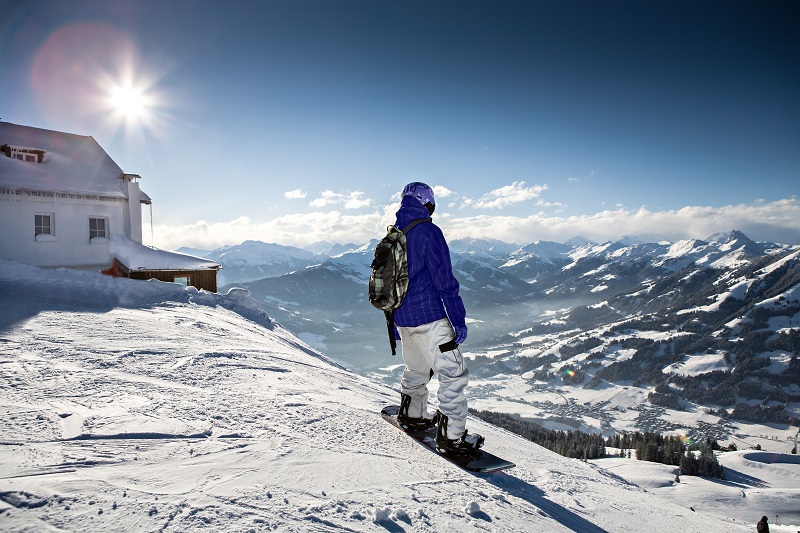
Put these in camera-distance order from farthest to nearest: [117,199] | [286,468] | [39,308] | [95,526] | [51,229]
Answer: [117,199], [51,229], [39,308], [286,468], [95,526]

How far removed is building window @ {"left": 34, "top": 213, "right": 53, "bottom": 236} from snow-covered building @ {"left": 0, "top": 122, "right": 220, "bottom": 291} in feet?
0.14

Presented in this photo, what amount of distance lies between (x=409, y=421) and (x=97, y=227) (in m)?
27.1

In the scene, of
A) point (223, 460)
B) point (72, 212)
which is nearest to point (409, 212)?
point (223, 460)

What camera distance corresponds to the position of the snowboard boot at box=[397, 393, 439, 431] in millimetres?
5125

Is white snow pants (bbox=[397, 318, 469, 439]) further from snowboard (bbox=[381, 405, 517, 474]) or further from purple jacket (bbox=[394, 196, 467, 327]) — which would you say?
snowboard (bbox=[381, 405, 517, 474])

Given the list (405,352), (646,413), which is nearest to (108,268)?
(405,352)

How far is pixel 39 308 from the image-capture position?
8.34m

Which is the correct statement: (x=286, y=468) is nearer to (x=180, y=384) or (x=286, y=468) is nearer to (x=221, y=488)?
(x=221, y=488)

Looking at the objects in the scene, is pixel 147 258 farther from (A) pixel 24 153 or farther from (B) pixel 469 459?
(B) pixel 469 459

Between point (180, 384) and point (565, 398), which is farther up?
point (180, 384)

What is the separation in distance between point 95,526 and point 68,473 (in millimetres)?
795

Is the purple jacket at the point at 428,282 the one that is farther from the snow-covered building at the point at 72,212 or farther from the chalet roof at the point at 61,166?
the chalet roof at the point at 61,166

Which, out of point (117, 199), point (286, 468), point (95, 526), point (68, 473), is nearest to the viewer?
point (95, 526)

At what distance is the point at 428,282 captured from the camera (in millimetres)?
4582
